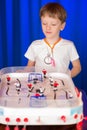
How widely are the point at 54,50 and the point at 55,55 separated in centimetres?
3

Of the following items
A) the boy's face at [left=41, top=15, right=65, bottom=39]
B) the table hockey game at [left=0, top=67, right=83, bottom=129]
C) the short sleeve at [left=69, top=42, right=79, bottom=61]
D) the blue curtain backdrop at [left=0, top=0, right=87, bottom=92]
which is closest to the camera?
the table hockey game at [left=0, top=67, right=83, bottom=129]

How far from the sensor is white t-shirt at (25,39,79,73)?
176cm

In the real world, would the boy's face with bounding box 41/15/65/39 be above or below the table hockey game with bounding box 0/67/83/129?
above

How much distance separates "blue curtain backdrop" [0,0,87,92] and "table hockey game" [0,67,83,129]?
1074 millimetres

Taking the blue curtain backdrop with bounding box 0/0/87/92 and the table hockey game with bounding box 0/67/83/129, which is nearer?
the table hockey game with bounding box 0/67/83/129

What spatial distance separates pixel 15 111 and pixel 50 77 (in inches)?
15.2

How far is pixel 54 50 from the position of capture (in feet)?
5.84

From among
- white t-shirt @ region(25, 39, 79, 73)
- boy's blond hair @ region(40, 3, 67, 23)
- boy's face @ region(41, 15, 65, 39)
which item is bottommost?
white t-shirt @ region(25, 39, 79, 73)

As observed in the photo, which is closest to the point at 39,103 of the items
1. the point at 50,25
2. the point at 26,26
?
the point at 50,25

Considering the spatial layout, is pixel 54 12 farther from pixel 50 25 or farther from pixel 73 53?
pixel 73 53

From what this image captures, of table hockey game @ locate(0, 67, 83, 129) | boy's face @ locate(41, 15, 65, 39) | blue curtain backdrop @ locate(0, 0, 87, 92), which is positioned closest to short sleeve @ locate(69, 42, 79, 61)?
boy's face @ locate(41, 15, 65, 39)

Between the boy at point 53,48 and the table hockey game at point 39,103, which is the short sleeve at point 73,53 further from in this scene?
the table hockey game at point 39,103

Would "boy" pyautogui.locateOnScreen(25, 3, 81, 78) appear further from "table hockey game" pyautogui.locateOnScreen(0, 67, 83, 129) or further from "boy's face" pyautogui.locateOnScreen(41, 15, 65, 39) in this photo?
"table hockey game" pyautogui.locateOnScreen(0, 67, 83, 129)

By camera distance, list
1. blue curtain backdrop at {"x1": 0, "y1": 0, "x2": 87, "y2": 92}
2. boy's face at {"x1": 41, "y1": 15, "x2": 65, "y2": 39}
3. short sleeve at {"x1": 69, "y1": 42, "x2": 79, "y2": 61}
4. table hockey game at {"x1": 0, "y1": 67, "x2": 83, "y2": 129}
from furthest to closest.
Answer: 1. blue curtain backdrop at {"x1": 0, "y1": 0, "x2": 87, "y2": 92}
2. short sleeve at {"x1": 69, "y1": 42, "x2": 79, "y2": 61}
3. boy's face at {"x1": 41, "y1": 15, "x2": 65, "y2": 39}
4. table hockey game at {"x1": 0, "y1": 67, "x2": 83, "y2": 129}
